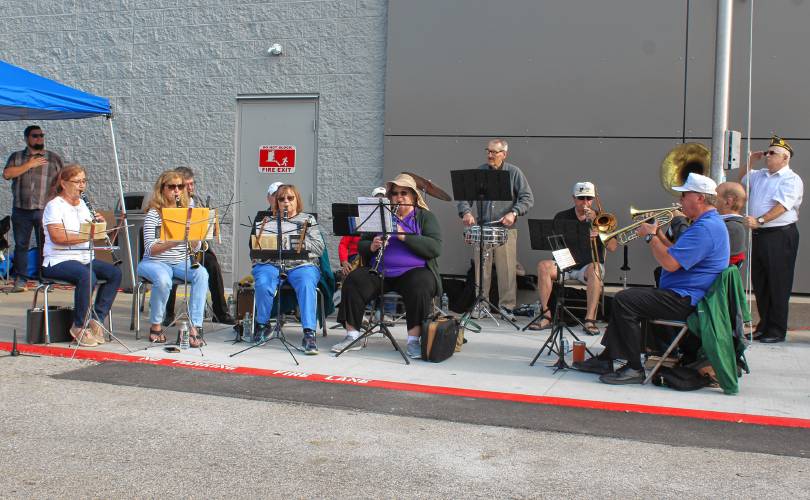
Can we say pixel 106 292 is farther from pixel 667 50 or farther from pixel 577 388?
pixel 667 50

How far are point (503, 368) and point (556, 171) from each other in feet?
13.6

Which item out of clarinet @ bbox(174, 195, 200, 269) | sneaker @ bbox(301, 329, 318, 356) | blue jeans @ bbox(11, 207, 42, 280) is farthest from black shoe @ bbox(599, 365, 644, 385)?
blue jeans @ bbox(11, 207, 42, 280)

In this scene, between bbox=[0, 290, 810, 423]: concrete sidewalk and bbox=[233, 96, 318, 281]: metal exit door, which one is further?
bbox=[233, 96, 318, 281]: metal exit door

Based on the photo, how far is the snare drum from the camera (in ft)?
31.9

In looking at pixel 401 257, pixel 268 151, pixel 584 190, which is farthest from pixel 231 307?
pixel 584 190

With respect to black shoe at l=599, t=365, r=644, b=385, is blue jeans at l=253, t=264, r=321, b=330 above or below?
above

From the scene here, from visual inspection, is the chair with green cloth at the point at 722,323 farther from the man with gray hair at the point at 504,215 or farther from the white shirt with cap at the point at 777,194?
the man with gray hair at the point at 504,215

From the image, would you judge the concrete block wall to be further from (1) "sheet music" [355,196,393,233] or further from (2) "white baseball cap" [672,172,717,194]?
(2) "white baseball cap" [672,172,717,194]

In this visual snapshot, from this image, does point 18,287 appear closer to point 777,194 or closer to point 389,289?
point 389,289

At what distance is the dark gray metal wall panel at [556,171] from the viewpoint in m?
10.9

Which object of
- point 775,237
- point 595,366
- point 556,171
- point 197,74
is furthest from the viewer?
point 197,74

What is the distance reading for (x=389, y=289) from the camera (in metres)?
8.20

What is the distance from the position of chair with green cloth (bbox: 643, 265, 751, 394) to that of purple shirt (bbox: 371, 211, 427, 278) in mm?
2503

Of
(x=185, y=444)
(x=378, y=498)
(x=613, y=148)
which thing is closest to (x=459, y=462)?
(x=378, y=498)
